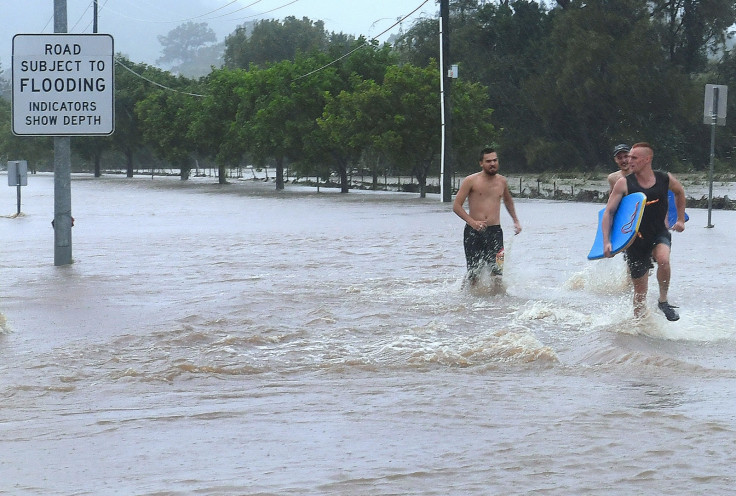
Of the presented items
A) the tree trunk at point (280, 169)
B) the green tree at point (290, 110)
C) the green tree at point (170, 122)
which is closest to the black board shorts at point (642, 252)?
the green tree at point (290, 110)

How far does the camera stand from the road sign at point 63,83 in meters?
16.0

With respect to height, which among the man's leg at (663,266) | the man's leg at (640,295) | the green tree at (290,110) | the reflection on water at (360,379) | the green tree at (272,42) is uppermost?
the green tree at (272,42)

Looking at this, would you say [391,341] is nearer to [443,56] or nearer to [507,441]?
[507,441]

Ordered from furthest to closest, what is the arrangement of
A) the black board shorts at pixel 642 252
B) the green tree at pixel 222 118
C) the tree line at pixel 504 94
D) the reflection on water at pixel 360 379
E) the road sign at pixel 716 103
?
the green tree at pixel 222 118, the tree line at pixel 504 94, the road sign at pixel 716 103, the black board shorts at pixel 642 252, the reflection on water at pixel 360 379

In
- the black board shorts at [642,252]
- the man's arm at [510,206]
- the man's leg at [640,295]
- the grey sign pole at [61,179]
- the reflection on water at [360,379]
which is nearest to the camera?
the reflection on water at [360,379]

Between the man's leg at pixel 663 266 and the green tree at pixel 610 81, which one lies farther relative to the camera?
the green tree at pixel 610 81

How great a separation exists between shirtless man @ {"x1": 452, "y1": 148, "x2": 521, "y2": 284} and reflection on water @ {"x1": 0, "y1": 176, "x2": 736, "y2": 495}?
344 millimetres

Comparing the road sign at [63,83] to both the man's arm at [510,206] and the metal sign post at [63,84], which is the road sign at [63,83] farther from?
the man's arm at [510,206]

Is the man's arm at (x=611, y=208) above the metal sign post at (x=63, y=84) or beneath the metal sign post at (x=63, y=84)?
beneath

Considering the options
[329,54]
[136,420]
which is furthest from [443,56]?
[136,420]

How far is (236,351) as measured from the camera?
9.46m

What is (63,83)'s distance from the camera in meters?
16.2

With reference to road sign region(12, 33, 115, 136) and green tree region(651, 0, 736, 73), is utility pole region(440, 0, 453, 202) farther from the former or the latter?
green tree region(651, 0, 736, 73)

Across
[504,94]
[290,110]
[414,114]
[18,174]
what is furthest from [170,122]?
[18,174]
